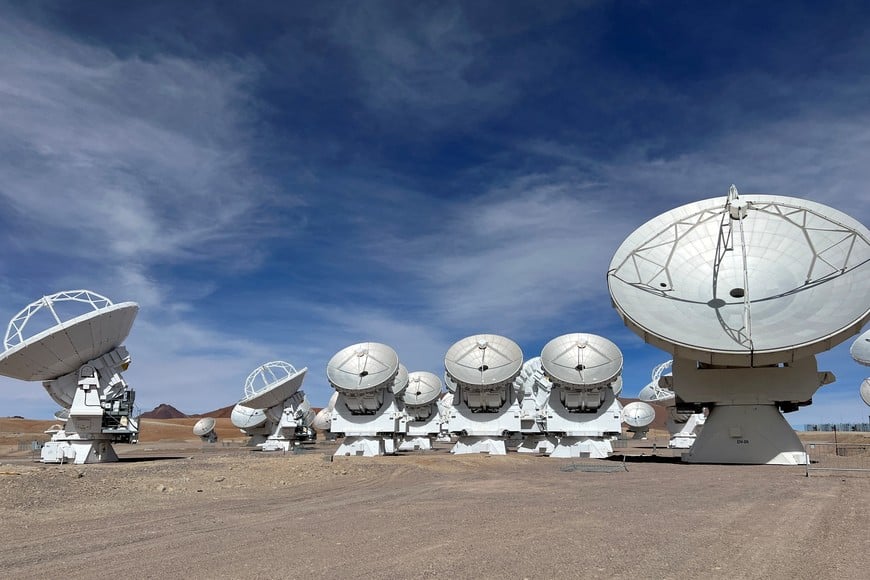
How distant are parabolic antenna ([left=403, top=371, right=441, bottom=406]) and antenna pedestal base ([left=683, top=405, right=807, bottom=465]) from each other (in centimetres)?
3064

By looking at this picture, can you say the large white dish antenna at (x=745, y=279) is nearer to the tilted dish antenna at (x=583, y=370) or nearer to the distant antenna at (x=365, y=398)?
the tilted dish antenna at (x=583, y=370)

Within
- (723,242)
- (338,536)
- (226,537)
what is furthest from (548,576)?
(723,242)

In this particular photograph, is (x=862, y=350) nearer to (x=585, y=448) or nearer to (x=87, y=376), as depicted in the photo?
(x=585, y=448)

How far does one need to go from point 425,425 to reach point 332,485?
1427 inches

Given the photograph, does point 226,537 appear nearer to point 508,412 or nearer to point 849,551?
point 849,551

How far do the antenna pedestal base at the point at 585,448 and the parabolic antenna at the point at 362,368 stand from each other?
11.1 meters

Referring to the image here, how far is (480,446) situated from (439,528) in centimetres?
3138

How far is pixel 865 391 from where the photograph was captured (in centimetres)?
6431

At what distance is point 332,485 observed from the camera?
20875mm

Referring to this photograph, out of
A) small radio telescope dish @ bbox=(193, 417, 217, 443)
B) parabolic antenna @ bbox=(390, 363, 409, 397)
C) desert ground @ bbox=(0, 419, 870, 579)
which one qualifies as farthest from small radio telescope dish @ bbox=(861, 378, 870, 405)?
small radio telescope dish @ bbox=(193, 417, 217, 443)

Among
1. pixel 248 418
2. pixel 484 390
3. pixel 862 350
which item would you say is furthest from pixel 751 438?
pixel 862 350

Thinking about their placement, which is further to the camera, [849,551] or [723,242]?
[723,242]

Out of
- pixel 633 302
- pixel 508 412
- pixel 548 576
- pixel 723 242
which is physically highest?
pixel 723 242

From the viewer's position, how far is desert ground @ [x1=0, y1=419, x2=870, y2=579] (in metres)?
8.14
